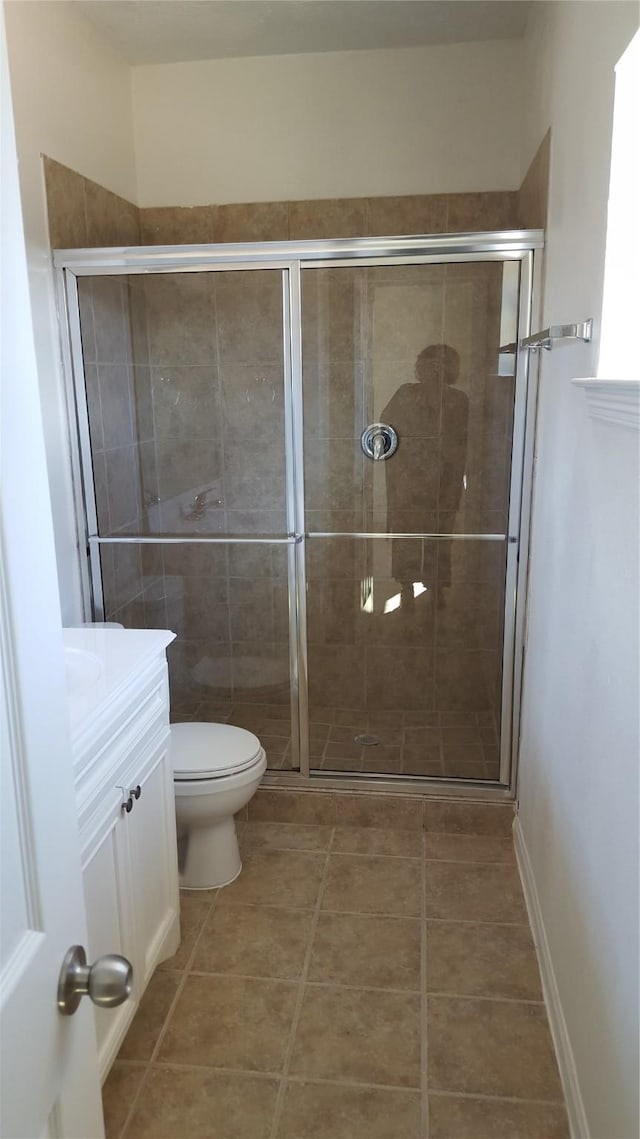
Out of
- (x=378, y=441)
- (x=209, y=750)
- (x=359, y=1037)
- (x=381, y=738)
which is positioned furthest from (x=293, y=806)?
(x=378, y=441)

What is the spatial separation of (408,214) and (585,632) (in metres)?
2.01

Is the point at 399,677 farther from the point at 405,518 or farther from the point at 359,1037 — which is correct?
the point at 359,1037

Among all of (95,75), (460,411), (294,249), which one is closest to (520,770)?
(460,411)

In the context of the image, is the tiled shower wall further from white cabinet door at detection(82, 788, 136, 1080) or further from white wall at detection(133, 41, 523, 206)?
white cabinet door at detection(82, 788, 136, 1080)

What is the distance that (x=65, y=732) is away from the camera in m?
0.78

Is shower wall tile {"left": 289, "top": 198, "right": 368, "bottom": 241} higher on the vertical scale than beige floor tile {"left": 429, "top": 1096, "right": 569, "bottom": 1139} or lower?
higher

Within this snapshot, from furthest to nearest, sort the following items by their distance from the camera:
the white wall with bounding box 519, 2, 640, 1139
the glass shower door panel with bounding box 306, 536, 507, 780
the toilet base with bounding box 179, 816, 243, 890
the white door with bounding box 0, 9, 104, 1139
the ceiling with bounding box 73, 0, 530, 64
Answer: the glass shower door panel with bounding box 306, 536, 507, 780 → the ceiling with bounding box 73, 0, 530, 64 → the toilet base with bounding box 179, 816, 243, 890 → the white wall with bounding box 519, 2, 640, 1139 → the white door with bounding box 0, 9, 104, 1139

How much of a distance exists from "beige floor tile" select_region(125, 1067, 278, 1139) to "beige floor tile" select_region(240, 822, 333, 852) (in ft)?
2.89

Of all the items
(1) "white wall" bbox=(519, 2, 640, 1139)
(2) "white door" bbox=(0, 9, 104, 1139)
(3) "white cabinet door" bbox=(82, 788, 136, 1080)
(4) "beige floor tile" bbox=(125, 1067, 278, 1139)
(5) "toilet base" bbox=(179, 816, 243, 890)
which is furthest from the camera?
(5) "toilet base" bbox=(179, 816, 243, 890)

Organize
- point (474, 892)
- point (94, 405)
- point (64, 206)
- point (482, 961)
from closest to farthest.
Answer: point (482, 961), point (474, 892), point (64, 206), point (94, 405)

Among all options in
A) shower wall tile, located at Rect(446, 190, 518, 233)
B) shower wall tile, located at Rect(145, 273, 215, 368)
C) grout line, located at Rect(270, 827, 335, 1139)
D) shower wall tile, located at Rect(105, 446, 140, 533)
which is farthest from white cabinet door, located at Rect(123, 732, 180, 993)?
shower wall tile, located at Rect(446, 190, 518, 233)

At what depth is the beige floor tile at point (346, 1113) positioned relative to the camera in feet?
5.23

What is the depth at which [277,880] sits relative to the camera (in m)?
2.42

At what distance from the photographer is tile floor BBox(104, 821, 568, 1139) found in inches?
64.5
